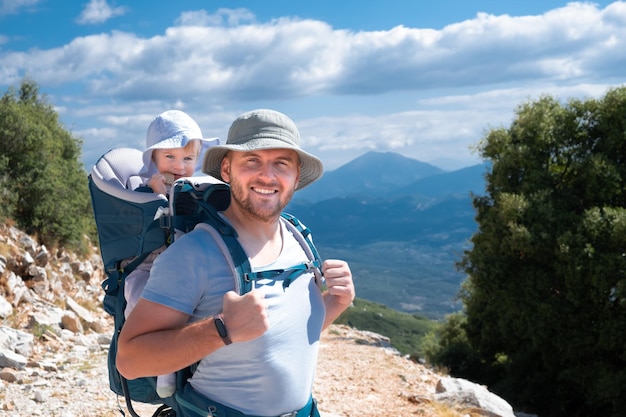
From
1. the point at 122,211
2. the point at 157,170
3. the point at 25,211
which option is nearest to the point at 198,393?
the point at 122,211

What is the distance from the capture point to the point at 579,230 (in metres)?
16.6

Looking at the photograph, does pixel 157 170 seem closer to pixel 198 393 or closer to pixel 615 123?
pixel 198 393

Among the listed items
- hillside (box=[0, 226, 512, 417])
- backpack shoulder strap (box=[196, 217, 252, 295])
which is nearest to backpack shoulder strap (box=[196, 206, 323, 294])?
backpack shoulder strap (box=[196, 217, 252, 295])

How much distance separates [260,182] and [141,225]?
0.75m

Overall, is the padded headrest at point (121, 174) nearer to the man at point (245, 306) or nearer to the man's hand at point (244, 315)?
the man at point (245, 306)

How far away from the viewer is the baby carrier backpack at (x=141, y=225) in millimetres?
2713

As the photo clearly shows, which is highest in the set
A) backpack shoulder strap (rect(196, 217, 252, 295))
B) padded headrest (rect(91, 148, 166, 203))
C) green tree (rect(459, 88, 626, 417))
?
padded headrest (rect(91, 148, 166, 203))

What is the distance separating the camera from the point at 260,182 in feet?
8.59

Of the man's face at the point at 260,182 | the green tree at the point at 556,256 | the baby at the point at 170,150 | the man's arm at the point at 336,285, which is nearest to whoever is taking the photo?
the man's face at the point at 260,182

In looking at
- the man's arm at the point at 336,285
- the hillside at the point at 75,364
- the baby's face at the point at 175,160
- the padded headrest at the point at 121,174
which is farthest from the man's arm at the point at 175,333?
the hillside at the point at 75,364

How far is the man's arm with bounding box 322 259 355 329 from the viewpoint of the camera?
2.84 metres

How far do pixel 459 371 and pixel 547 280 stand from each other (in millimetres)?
6138

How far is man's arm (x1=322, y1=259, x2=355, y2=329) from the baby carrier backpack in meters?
0.07

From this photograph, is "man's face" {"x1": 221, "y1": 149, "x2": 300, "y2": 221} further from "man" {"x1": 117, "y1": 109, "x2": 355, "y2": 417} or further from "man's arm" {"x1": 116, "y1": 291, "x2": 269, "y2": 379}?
"man's arm" {"x1": 116, "y1": 291, "x2": 269, "y2": 379}
